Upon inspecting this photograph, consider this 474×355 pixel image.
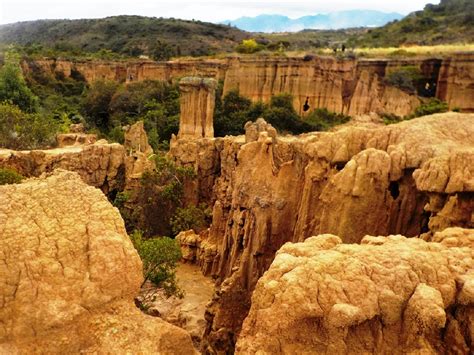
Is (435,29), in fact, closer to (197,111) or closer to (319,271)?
(197,111)

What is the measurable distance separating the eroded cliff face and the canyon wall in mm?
23948

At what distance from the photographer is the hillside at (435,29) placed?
187 ft

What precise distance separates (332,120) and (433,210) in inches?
1072

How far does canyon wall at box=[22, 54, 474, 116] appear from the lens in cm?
3791

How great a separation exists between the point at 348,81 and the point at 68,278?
1398 inches

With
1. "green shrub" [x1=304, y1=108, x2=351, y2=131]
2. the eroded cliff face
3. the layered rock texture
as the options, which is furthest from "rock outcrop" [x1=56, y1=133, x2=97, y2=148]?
"green shrub" [x1=304, y1=108, x2=351, y2=131]

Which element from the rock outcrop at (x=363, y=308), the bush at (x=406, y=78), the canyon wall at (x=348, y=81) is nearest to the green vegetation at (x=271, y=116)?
the canyon wall at (x=348, y=81)

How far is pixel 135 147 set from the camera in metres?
26.2

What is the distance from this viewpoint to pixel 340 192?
11.4 meters

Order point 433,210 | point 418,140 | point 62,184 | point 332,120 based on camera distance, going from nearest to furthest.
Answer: point 62,184 → point 433,210 → point 418,140 → point 332,120

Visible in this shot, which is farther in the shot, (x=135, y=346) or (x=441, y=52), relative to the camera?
(x=441, y=52)

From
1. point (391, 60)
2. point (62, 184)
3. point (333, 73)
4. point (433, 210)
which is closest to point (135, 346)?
point (62, 184)

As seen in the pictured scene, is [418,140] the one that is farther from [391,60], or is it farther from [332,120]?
[391,60]

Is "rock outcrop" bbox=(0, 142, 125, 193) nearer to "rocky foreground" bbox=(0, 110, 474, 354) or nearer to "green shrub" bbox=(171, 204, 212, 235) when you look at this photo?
"green shrub" bbox=(171, 204, 212, 235)
